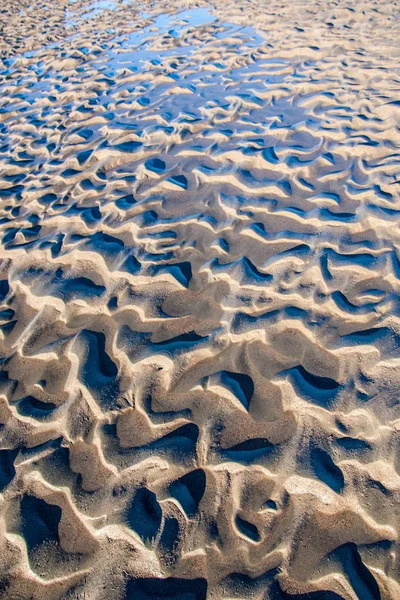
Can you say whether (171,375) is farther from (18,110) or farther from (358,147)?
(18,110)

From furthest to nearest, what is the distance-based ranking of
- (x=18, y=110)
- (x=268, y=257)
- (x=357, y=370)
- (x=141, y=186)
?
(x=18, y=110), (x=141, y=186), (x=268, y=257), (x=357, y=370)

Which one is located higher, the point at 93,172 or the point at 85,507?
the point at 93,172

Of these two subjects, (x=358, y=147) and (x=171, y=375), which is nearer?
(x=171, y=375)

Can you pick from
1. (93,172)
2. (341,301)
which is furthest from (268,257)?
(93,172)

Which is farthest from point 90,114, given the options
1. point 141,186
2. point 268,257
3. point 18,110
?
point 268,257

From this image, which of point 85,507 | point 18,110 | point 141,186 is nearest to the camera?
point 85,507

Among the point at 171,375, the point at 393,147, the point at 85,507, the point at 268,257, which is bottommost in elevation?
the point at 85,507

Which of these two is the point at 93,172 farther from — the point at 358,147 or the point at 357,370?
the point at 357,370
